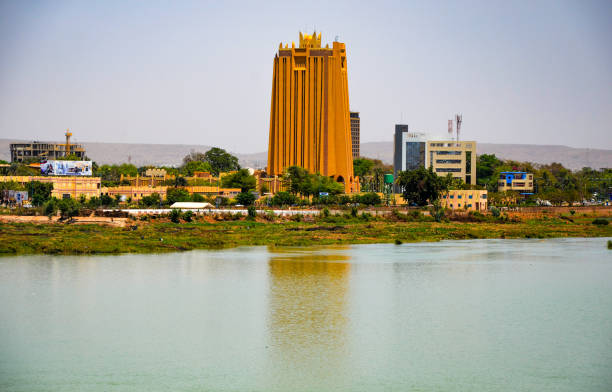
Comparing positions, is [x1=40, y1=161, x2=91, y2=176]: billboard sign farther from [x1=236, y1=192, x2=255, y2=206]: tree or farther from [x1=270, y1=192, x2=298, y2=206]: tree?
[x1=270, y1=192, x2=298, y2=206]: tree

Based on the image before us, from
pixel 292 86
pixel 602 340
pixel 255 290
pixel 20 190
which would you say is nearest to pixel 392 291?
pixel 255 290

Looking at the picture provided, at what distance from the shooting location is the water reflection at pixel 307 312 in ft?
84.4

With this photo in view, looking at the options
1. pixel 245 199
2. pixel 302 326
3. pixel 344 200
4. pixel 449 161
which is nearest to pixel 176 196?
pixel 245 199

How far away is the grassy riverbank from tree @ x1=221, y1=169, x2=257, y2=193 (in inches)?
1651

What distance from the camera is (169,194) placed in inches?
4114

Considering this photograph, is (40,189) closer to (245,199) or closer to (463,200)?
(245,199)

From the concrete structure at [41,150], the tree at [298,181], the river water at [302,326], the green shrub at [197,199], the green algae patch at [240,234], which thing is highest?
the concrete structure at [41,150]

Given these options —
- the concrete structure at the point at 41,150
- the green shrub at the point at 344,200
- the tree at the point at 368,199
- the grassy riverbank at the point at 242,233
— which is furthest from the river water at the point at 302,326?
the concrete structure at the point at 41,150

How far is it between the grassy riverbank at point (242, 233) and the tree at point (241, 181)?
41.9m

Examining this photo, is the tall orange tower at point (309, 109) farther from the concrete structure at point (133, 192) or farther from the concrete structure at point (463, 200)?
the concrete structure at point (463, 200)

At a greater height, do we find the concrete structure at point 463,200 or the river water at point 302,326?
the concrete structure at point 463,200

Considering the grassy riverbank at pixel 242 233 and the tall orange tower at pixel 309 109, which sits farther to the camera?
the tall orange tower at pixel 309 109

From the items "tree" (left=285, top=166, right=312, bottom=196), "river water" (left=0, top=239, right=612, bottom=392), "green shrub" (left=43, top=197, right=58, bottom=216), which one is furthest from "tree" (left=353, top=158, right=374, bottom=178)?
"river water" (left=0, top=239, right=612, bottom=392)

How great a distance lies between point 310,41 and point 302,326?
10373cm
